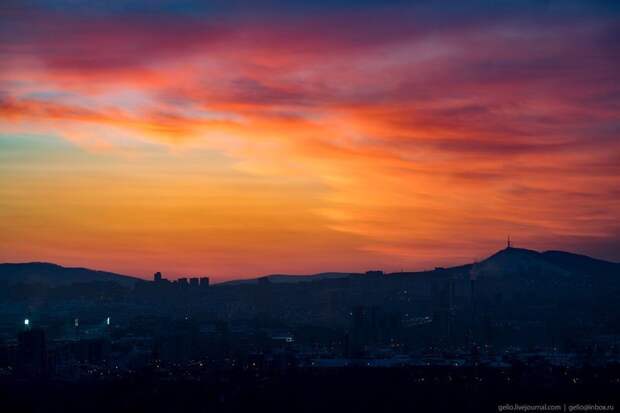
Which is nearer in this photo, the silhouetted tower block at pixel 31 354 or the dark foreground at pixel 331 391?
the dark foreground at pixel 331 391

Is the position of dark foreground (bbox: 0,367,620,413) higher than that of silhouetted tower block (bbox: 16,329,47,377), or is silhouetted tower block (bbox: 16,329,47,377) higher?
silhouetted tower block (bbox: 16,329,47,377)

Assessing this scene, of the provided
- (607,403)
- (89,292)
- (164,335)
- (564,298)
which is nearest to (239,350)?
(164,335)

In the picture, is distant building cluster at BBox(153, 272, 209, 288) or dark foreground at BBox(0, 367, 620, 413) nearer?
dark foreground at BBox(0, 367, 620, 413)

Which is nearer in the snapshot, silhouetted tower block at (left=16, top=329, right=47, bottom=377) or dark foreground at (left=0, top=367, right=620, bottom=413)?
dark foreground at (left=0, top=367, right=620, bottom=413)

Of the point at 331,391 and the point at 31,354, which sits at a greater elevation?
the point at 31,354

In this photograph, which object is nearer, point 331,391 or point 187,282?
point 331,391

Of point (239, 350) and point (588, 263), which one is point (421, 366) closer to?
point (239, 350)
